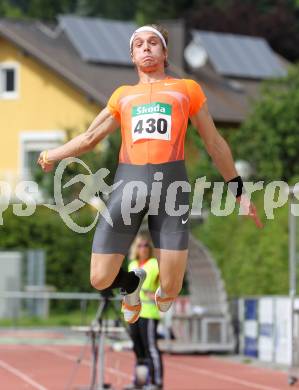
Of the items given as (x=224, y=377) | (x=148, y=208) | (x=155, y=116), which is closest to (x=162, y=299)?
(x=148, y=208)

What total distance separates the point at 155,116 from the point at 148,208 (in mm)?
621

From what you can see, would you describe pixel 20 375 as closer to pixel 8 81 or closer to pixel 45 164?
pixel 45 164

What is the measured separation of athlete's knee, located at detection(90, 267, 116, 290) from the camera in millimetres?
8625

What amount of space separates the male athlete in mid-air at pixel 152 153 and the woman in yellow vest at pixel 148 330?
597 cm

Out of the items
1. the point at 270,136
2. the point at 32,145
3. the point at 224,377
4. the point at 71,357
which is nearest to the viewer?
the point at 224,377

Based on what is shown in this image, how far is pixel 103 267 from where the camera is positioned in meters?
8.62

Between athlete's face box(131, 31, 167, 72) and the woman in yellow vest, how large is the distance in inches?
243

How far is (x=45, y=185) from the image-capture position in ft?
124

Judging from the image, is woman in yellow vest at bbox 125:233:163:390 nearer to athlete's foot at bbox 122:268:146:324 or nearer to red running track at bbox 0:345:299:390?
red running track at bbox 0:345:299:390

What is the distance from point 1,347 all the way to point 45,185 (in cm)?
1420

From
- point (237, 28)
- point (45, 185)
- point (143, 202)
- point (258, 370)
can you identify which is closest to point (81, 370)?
point (258, 370)

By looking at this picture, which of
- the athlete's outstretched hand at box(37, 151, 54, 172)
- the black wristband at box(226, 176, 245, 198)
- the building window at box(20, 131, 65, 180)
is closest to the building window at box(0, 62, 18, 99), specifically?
the building window at box(20, 131, 65, 180)

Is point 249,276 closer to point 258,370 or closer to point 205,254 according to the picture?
point 205,254

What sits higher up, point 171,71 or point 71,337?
point 171,71
